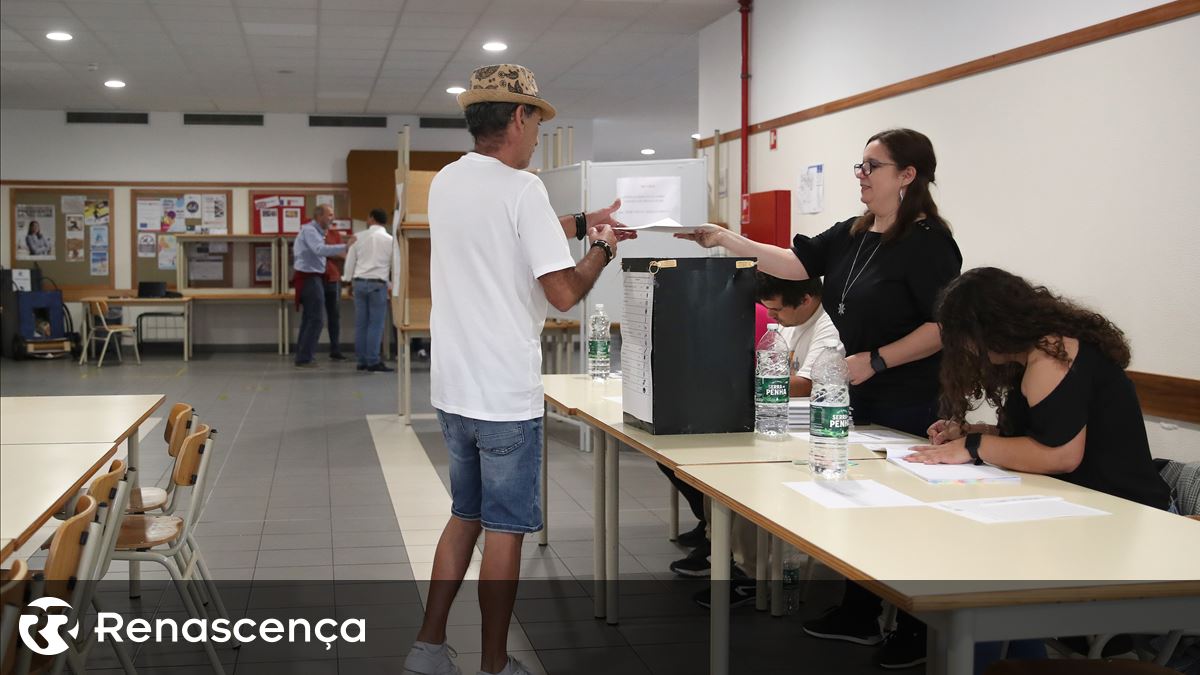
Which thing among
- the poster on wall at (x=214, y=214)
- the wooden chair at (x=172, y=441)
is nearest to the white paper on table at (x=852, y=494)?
the wooden chair at (x=172, y=441)

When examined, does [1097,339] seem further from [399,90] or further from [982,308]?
[399,90]

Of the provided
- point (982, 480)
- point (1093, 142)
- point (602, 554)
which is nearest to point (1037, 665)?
point (982, 480)

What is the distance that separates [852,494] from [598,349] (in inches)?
80.4

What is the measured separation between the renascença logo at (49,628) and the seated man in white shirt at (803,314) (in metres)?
2.21

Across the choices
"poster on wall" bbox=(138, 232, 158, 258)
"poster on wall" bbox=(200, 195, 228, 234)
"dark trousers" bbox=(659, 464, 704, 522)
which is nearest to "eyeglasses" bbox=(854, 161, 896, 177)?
"dark trousers" bbox=(659, 464, 704, 522)

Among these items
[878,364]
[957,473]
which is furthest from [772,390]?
[957,473]

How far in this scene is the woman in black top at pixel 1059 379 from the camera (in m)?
2.25

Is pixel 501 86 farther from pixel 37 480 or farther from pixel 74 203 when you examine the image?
pixel 74 203

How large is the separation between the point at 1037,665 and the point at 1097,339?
755mm

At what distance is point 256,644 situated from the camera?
3270 millimetres

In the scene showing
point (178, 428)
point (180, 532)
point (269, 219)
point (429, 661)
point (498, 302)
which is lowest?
point (429, 661)

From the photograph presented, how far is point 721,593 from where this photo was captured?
7.20ft

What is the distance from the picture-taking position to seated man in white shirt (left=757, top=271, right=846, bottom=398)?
3.46m

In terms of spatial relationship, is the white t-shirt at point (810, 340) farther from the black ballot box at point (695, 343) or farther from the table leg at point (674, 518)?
the table leg at point (674, 518)
